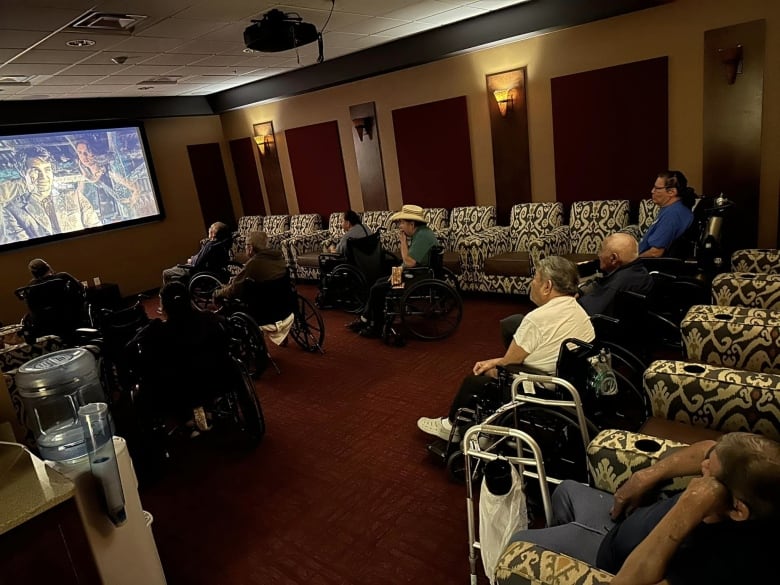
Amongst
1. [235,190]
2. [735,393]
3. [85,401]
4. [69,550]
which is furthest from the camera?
[235,190]

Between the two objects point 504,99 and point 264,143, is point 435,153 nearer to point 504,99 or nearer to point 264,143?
point 504,99

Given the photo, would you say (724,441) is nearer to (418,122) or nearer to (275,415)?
(275,415)

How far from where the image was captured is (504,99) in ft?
18.3

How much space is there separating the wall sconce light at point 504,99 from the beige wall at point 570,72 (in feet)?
0.61

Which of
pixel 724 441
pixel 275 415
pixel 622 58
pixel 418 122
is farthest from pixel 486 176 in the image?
pixel 724 441

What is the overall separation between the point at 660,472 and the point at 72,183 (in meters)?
7.68

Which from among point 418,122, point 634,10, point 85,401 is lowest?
point 85,401

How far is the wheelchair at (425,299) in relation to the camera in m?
4.37

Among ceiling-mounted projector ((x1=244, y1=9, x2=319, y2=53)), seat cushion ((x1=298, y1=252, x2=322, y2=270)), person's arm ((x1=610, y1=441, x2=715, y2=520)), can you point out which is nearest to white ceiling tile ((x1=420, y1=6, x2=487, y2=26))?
ceiling-mounted projector ((x1=244, y1=9, x2=319, y2=53))

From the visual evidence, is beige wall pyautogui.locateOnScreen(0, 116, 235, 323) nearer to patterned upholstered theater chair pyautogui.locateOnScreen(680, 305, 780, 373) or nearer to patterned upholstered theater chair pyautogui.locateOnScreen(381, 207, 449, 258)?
patterned upholstered theater chair pyautogui.locateOnScreen(381, 207, 449, 258)

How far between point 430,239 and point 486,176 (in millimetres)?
1918

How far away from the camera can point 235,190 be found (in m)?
9.16

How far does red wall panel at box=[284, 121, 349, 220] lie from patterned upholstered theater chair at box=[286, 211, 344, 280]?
37 cm

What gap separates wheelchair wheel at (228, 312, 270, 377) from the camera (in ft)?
13.0
